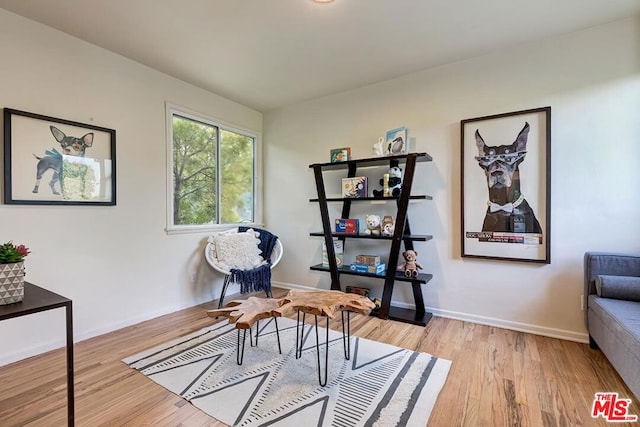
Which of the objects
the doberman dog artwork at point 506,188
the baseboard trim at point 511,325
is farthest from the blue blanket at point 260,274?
the doberman dog artwork at point 506,188

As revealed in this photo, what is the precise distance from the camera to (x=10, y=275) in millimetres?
1314

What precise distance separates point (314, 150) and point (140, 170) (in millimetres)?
1905

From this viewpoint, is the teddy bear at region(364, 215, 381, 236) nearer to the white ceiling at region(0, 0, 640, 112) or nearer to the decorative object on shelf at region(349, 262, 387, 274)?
the decorative object on shelf at region(349, 262, 387, 274)

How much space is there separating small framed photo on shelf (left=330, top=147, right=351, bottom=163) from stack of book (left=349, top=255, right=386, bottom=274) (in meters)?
1.11

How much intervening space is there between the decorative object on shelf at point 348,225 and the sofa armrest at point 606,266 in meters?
1.88

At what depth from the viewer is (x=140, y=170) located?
9.21ft

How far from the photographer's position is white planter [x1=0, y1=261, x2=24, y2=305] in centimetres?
129

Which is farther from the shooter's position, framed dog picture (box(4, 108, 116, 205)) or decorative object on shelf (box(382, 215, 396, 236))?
decorative object on shelf (box(382, 215, 396, 236))

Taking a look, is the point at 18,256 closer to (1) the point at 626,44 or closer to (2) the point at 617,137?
(2) the point at 617,137

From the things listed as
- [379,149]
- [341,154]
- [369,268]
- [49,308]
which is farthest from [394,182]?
[49,308]

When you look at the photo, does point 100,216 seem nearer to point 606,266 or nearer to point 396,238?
point 396,238

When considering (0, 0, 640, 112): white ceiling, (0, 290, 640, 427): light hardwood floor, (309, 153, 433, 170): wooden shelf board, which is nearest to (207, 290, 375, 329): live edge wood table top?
(0, 290, 640, 427): light hardwood floor

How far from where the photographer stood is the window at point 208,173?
316cm
